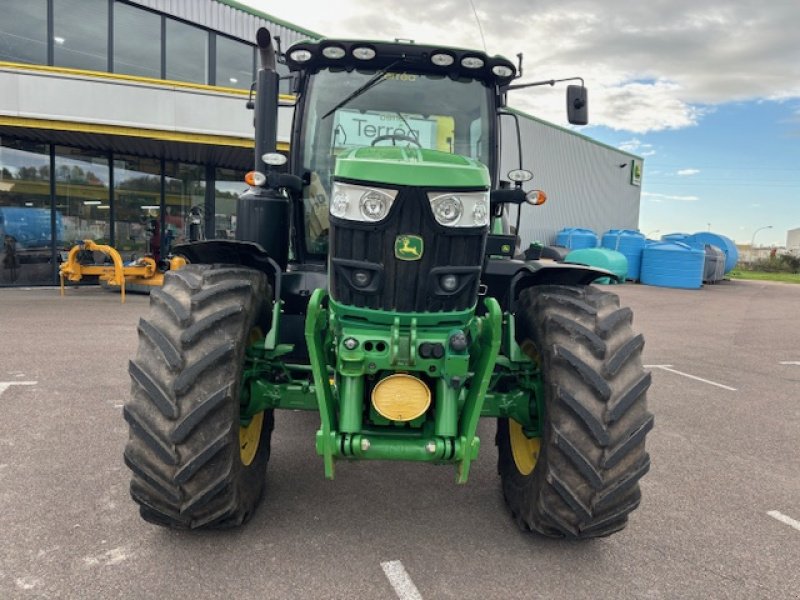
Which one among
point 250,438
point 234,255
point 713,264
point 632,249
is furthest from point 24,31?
point 713,264

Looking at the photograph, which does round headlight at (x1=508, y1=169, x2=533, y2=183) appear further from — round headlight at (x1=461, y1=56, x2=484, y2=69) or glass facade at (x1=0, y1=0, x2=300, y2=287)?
glass facade at (x1=0, y1=0, x2=300, y2=287)

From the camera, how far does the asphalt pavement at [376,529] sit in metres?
2.57

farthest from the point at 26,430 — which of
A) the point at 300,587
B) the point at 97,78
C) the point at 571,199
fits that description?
the point at 571,199

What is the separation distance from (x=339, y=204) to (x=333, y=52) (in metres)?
1.44

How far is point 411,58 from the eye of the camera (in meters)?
3.58

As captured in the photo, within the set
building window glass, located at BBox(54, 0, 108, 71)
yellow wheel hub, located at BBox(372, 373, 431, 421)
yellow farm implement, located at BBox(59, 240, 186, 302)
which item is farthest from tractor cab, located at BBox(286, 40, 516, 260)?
building window glass, located at BBox(54, 0, 108, 71)

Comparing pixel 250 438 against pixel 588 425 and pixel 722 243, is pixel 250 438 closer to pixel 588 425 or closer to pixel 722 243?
pixel 588 425

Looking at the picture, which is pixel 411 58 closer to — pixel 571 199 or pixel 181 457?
pixel 181 457

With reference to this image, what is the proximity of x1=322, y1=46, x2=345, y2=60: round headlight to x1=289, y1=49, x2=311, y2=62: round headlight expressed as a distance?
0.14 metres

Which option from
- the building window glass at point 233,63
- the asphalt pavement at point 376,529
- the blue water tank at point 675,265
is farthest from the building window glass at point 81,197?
the blue water tank at point 675,265

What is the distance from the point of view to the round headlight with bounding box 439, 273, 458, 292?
8.57 feet

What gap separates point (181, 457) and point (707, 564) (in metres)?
2.56

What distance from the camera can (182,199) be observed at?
1540 centimetres

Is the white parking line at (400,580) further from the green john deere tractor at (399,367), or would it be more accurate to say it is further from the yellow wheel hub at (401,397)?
the yellow wheel hub at (401,397)
